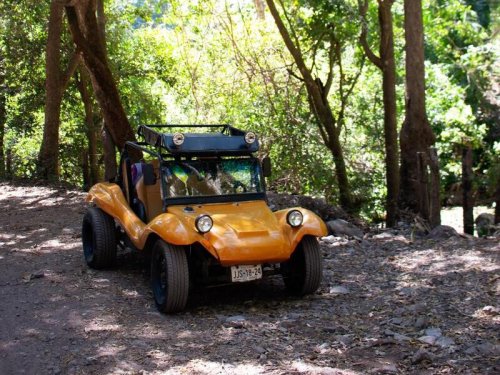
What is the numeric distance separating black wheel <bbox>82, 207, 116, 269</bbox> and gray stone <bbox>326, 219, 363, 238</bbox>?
3.62 meters

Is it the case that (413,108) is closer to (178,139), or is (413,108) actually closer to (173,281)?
(178,139)

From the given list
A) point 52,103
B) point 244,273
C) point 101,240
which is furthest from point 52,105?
point 244,273

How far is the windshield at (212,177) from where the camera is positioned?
741 cm

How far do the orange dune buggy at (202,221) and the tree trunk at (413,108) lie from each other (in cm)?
452

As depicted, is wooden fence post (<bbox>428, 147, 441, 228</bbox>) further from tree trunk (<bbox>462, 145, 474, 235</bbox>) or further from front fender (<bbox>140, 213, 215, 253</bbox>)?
front fender (<bbox>140, 213, 215, 253</bbox>)

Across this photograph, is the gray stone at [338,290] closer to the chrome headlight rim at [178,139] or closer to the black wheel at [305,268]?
the black wheel at [305,268]

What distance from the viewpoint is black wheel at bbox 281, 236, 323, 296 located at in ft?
22.9

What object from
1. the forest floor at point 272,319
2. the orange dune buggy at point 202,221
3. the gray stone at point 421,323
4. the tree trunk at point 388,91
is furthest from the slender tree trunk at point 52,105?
the gray stone at point 421,323

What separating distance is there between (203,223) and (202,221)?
0.02 m

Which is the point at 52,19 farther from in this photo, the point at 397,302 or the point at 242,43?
the point at 397,302

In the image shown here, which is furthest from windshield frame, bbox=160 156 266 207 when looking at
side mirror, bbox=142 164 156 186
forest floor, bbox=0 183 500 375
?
forest floor, bbox=0 183 500 375

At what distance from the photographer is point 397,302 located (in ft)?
22.4

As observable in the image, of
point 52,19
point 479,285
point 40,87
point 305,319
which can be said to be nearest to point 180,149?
point 305,319

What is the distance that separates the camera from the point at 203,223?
254 inches
